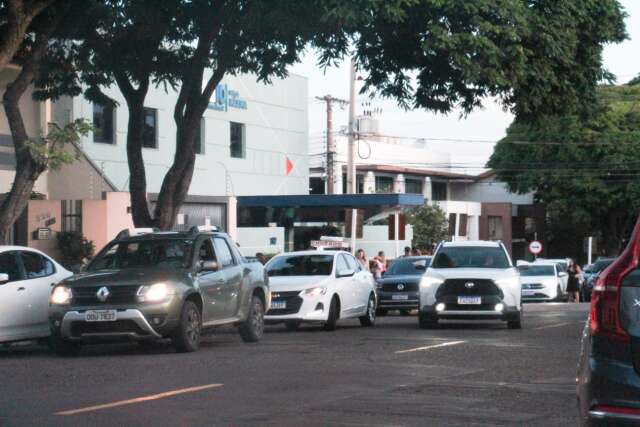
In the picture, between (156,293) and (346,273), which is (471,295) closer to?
(346,273)

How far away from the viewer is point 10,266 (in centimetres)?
1789

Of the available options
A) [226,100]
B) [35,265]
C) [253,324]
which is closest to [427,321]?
[253,324]

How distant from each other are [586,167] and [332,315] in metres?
42.7

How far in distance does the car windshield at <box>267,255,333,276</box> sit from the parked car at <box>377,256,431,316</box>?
758 centimetres

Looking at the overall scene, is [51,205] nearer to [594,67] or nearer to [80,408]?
[594,67]

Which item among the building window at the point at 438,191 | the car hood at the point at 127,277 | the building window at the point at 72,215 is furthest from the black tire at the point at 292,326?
the building window at the point at 438,191

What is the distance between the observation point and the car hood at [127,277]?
16.8 metres

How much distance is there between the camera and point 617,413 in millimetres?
6133

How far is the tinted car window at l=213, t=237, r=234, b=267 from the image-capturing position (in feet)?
61.3

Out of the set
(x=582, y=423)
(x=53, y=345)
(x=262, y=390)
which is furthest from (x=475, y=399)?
(x=53, y=345)

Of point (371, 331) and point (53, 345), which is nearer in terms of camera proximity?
point (53, 345)

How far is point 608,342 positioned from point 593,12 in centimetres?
1787

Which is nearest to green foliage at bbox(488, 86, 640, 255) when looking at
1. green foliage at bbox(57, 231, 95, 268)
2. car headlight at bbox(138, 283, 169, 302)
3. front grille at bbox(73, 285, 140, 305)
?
green foliage at bbox(57, 231, 95, 268)

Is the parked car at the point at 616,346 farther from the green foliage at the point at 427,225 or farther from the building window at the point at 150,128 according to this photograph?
the green foliage at the point at 427,225
